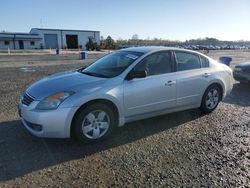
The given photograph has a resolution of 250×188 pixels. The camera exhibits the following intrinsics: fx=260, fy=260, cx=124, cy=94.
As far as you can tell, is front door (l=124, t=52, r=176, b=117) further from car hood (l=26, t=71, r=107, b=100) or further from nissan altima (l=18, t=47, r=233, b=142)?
car hood (l=26, t=71, r=107, b=100)

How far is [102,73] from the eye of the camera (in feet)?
16.3

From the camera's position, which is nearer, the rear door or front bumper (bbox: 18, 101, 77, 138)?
front bumper (bbox: 18, 101, 77, 138)

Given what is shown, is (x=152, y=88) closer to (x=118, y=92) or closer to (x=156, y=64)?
(x=156, y=64)

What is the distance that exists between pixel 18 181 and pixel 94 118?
1522 millimetres

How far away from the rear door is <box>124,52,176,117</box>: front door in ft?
0.68

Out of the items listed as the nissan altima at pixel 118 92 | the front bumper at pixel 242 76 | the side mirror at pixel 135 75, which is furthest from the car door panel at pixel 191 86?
the front bumper at pixel 242 76

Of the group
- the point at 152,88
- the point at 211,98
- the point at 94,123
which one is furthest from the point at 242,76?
the point at 94,123

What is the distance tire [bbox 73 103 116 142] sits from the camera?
4.23 meters

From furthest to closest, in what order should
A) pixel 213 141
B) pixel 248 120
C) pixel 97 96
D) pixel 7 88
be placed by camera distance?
pixel 7 88, pixel 248 120, pixel 213 141, pixel 97 96

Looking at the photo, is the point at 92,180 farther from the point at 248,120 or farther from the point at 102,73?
the point at 248,120

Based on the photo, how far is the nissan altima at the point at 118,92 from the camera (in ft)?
13.5

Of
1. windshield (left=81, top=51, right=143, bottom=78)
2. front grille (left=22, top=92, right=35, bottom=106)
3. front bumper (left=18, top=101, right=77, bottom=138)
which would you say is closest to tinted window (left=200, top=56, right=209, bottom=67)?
windshield (left=81, top=51, right=143, bottom=78)

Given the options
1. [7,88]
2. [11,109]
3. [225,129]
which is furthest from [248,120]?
[7,88]

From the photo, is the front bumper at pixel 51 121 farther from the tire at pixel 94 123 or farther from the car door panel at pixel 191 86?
the car door panel at pixel 191 86
